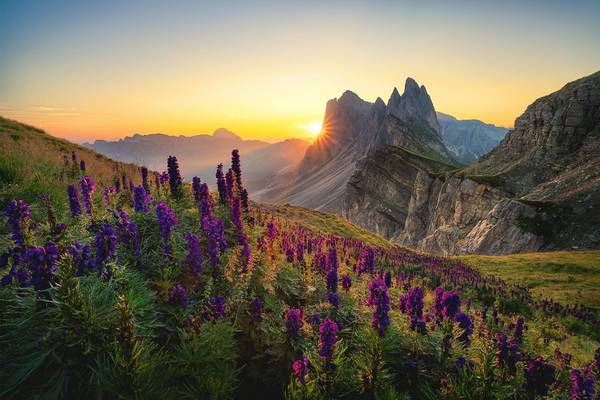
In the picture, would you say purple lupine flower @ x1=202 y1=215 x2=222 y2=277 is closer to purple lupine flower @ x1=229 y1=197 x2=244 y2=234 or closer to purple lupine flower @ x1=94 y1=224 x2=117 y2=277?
purple lupine flower @ x1=229 y1=197 x2=244 y2=234

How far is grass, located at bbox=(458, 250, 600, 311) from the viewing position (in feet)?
56.7

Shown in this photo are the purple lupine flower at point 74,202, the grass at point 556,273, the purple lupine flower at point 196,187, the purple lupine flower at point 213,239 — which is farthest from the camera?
the grass at point 556,273

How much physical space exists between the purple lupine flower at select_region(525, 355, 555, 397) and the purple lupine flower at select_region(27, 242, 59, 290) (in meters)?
5.61

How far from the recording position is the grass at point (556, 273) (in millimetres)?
17297

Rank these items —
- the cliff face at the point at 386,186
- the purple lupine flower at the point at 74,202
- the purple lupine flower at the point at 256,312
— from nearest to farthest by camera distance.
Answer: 1. the purple lupine flower at the point at 256,312
2. the purple lupine flower at the point at 74,202
3. the cliff face at the point at 386,186

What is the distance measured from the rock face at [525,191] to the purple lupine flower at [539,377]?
41609 mm

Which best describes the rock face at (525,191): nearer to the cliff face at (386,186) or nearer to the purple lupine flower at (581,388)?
the cliff face at (386,186)

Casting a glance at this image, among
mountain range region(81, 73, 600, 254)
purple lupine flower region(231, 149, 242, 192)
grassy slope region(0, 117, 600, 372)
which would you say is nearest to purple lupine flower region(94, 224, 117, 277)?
purple lupine flower region(231, 149, 242, 192)

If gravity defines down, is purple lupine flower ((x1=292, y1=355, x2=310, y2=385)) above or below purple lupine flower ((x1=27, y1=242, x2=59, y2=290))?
below

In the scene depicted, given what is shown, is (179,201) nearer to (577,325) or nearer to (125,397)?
(125,397)

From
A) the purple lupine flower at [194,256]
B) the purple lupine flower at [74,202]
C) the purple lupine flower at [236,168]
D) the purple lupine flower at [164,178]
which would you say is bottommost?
the purple lupine flower at [194,256]

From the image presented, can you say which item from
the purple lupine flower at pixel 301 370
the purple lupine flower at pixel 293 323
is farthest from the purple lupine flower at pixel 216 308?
the purple lupine flower at pixel 301 370

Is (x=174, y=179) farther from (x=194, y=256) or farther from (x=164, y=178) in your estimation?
(x=194, y=256)

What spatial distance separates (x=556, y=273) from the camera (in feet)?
72.3
